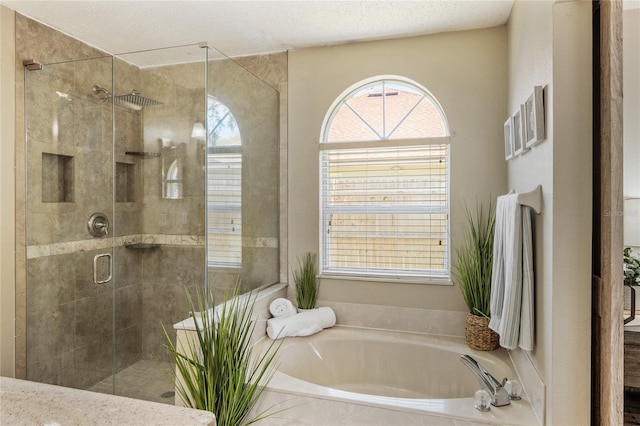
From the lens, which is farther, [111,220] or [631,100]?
[111,220]

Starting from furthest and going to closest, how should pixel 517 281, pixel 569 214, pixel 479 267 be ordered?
pixel 479 267, pixel 517 281, pixel 569 214

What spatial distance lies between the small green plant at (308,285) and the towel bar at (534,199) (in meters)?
1.62

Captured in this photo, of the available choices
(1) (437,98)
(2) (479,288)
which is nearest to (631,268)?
(2) (479,288)

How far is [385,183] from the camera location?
2.95 metres

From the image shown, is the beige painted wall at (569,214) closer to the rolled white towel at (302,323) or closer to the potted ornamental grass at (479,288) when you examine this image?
the potted ornamental grass at (479,288)

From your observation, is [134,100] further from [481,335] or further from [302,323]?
[481,335]

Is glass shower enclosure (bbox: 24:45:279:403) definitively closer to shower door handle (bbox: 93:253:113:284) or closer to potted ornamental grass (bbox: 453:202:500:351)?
shower door handle (bbox: 93:253:113:284)

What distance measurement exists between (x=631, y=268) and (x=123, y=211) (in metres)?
2.75

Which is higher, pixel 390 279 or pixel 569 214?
pixel 569 214

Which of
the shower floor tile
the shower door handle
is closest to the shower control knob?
the shower door handle

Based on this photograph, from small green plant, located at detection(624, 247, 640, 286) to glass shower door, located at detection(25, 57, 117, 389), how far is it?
2.79m

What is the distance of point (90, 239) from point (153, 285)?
0.51 metres

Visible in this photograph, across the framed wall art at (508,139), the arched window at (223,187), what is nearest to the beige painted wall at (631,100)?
the framed wall art at (508,139)

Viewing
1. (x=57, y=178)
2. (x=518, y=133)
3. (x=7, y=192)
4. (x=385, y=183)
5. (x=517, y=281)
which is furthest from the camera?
(x=385, y=183)
